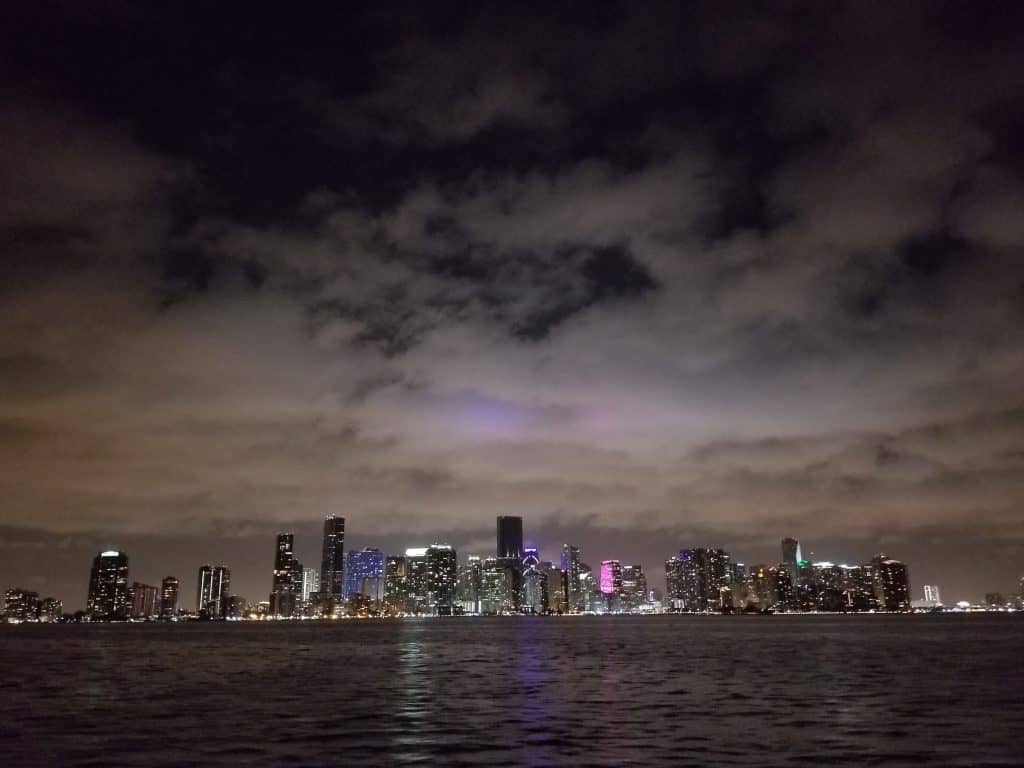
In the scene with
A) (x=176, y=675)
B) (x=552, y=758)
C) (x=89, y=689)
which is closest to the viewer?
(x=552, y=758)

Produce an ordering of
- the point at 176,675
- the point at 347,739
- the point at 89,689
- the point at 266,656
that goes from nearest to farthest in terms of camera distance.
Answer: the point at 347,739 → the point at 89,689 → the point at 176,675 → the point at 266,656

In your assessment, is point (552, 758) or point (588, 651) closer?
point (552, 758)

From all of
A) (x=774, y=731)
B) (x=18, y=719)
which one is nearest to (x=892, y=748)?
(x=774, y=731)

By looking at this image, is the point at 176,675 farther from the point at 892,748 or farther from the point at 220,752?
the point at 892,748

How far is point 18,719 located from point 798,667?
194 feet

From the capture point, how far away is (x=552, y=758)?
1201 inches

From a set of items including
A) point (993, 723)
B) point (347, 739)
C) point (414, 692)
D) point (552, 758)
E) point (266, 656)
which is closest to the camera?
point (552, 758)

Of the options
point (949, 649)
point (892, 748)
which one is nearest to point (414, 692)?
point (892, 748)

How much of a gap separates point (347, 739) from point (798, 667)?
49.7m

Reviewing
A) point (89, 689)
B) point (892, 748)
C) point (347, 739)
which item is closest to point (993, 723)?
point (892, 748)

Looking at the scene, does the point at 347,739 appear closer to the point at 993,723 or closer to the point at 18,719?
the point at 18,719

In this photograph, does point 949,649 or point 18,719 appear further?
point 949,649

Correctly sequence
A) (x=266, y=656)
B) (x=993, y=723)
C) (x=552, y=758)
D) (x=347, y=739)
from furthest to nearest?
(x=266, y=656), (x=993, y=723), (x=347, y=739), (x=552, y=758)

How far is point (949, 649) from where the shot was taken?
4021 inches
